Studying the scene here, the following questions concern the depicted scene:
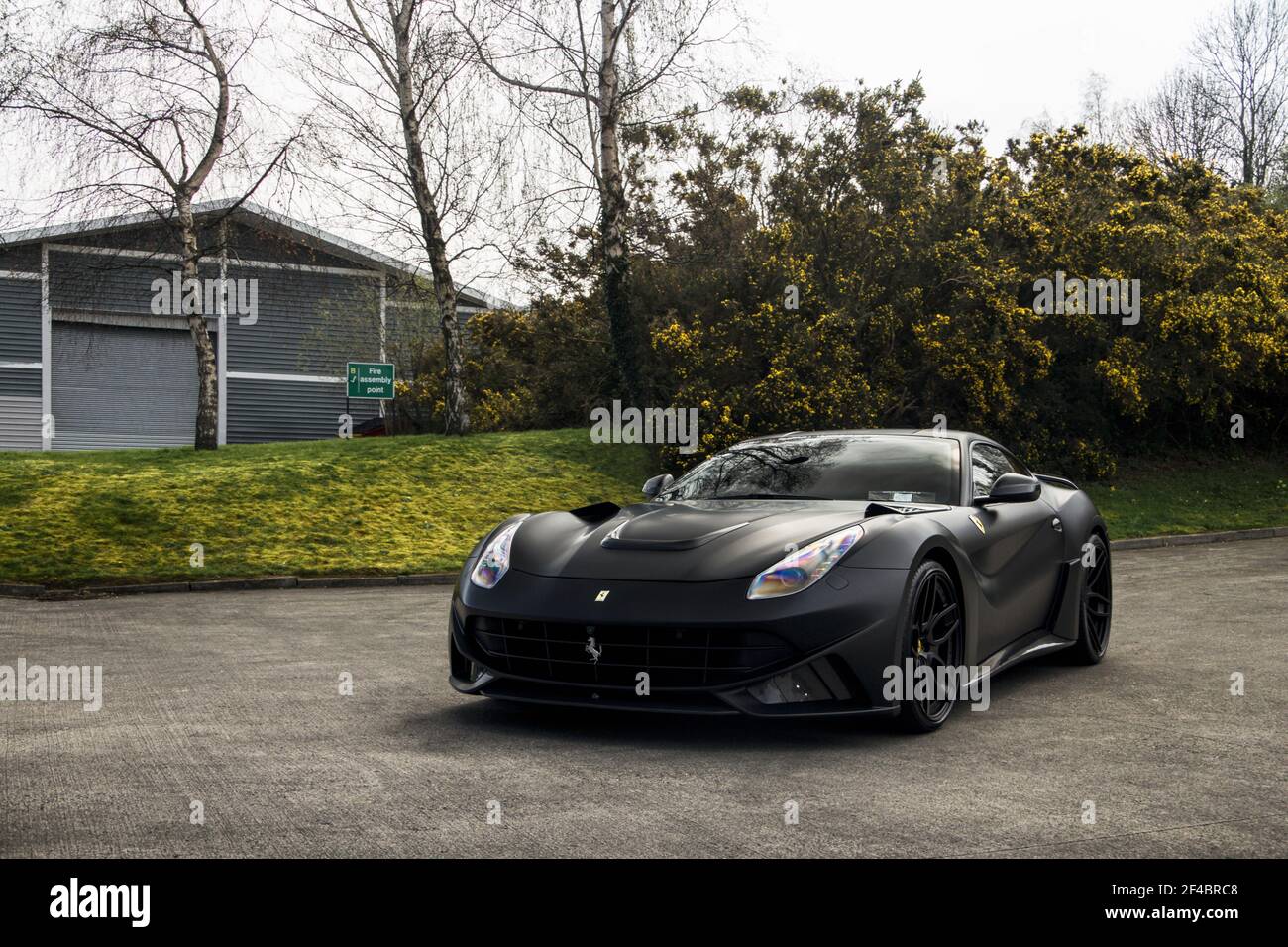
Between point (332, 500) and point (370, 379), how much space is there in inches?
302

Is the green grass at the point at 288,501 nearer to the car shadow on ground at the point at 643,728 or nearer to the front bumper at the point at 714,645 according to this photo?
the car shadow on ground at the point at 643,728

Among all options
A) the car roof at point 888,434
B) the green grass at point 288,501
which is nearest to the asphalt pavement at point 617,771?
the car roof at point 888,434

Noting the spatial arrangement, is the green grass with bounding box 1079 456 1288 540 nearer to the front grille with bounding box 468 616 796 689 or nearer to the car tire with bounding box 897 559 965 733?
the car tire with bounding box 897 559 965 733

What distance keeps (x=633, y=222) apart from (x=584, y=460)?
17.0 ft

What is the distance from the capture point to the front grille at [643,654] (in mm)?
5160

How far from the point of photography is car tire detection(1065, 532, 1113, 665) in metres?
7.65

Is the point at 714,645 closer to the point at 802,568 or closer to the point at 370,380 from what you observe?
the point at 802,568

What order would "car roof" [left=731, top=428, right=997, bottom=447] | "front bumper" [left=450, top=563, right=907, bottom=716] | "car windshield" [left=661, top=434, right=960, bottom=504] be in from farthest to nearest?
"car roof" [left=731, top=428, right=997, bottom=447], "car windshield" [left=661, top=434, right=960, bottom=504], "front bumper" [left=450, top=563, right=907, bottom=716]

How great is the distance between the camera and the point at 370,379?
26.6m

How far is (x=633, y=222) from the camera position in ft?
83.7

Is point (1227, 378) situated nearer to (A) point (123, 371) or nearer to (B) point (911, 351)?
(B) point (911, 351)

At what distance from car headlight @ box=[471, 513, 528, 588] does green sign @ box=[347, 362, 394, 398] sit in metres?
20.7

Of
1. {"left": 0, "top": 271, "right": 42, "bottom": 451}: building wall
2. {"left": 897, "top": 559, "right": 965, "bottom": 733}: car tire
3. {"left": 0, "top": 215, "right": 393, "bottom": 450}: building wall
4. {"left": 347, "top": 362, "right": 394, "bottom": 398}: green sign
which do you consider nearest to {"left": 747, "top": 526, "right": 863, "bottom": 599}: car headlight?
{"left": 897, "top": 559, "right": 965, "bottom": 733}: car tire
